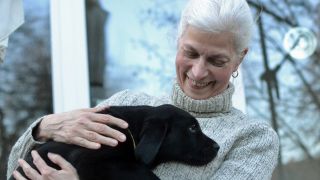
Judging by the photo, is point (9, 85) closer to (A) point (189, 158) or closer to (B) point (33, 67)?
(B) point (33, 67)

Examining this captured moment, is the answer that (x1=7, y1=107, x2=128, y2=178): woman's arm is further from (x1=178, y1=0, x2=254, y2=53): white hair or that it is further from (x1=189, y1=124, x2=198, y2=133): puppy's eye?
(x1=178, y1=0, x2=254, y2=53): white hair

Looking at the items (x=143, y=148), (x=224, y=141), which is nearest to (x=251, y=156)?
(x=224, y=141)

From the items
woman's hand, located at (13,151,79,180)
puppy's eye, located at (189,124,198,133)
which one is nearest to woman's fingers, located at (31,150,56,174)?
woman's hand, located at (13,151,79,180)

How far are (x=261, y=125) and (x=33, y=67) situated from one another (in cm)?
151

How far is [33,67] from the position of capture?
3039 millimetres

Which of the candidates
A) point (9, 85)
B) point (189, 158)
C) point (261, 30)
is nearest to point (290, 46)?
point (261, 30)

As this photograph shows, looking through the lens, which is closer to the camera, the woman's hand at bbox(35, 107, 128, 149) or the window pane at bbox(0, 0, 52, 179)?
the woman's hand at bbox(35, 107, 128, 149)

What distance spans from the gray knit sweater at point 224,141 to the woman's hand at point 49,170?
5.7 inches

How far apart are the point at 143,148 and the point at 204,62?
16.3 inches

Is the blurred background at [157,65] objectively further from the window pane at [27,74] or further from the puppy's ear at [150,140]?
the puppy's ear at [150,140]

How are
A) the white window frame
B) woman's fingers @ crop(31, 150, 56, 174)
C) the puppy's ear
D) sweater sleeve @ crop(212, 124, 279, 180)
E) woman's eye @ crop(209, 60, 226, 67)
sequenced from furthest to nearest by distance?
the white window frame → woman's eye @ crop(209, 60, 226, 67) → sweater sleeve @ crop(212, 124, 279, 180) → woman's fingers @ crop(31, 150, 56, 174) → the puppy's ear

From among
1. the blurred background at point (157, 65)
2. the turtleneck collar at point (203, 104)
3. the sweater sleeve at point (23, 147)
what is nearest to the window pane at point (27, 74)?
the blurred background at point (157, 65)

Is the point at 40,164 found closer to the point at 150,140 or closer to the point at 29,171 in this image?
the point at 29,171

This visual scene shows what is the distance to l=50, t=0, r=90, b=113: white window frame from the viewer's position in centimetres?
296
